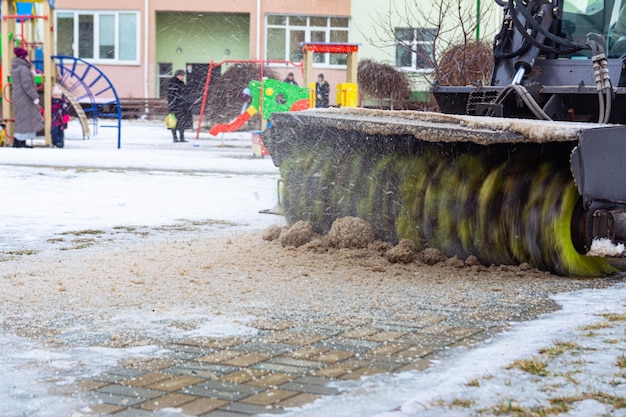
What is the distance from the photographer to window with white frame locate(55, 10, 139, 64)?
35.9m

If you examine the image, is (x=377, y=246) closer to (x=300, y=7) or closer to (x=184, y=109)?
(x=184, y=109)

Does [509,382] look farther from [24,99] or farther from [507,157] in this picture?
[24,99]

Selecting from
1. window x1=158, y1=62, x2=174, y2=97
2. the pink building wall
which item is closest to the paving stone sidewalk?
the pink building wall

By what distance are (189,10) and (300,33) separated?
148 inches

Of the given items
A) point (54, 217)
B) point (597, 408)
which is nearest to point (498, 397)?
point (597, 408)

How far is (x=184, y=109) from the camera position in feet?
76.5

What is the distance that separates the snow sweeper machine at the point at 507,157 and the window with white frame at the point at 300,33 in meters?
28.4

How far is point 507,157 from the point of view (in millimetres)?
6195

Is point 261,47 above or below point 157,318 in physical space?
above

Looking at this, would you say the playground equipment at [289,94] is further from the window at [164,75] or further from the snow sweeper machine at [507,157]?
the window at [164,75]

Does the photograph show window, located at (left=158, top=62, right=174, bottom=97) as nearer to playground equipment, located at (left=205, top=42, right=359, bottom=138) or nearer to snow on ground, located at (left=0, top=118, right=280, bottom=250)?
playground equipment, located at (left=205, top=42, right=359, bottom=138)

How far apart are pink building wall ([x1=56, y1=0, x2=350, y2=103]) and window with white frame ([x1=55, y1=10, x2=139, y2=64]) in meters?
0.29

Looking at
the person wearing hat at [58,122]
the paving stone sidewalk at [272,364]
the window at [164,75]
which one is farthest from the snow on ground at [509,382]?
the window at [164,75]

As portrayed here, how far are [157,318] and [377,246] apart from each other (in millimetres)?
2099
